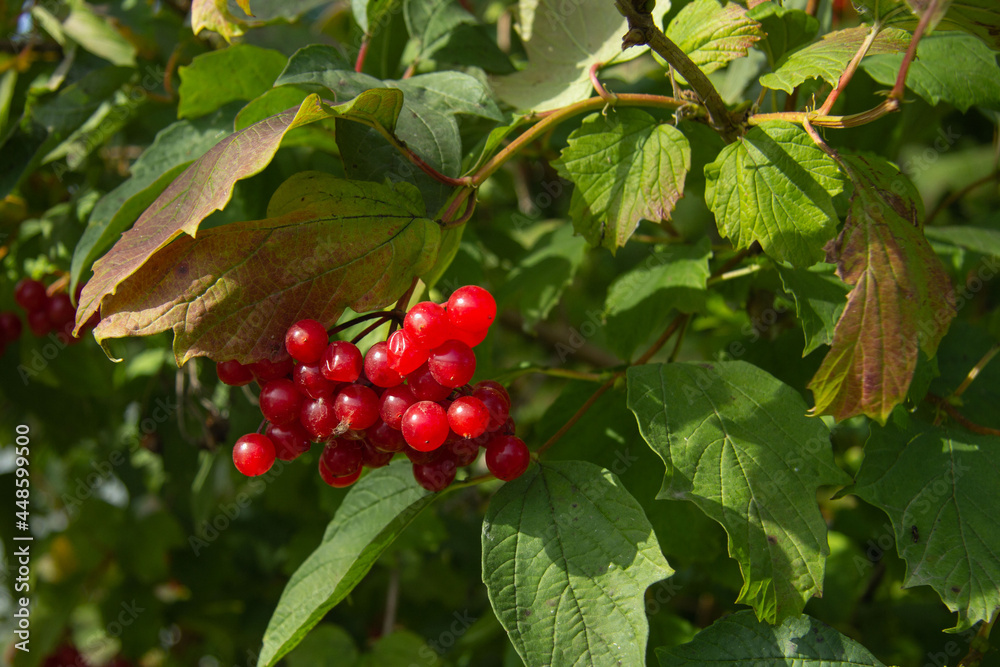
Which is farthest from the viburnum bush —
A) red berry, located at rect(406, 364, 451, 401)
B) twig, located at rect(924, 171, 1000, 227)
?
twig, located at rect(924, 171, 1000, 227)

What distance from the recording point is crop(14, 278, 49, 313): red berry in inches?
74.7

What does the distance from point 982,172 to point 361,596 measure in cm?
477

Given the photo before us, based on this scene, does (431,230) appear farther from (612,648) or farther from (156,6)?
(156,6)

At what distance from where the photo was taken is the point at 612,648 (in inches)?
39.3

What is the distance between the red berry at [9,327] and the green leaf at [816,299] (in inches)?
81.5

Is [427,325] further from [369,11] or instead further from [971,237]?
[971,237]

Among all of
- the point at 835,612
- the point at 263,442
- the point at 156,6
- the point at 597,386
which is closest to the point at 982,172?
the point at 835,612

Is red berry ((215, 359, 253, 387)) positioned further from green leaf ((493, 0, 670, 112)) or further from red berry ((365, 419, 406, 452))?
green leaf ((493, 0, 670, 112))

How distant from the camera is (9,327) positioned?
207cm

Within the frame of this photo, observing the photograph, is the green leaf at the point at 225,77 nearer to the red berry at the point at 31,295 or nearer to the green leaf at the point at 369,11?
the green leaf at the point at 369,11

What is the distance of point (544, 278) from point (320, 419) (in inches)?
38.4

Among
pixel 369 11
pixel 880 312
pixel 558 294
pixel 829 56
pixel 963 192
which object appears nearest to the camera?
pixel 880 312

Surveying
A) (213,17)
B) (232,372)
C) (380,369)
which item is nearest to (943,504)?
(380,369)

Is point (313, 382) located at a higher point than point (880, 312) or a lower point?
lower
